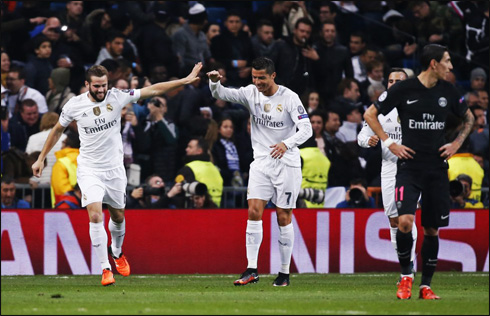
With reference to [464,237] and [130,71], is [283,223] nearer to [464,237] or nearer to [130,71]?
[464,237]

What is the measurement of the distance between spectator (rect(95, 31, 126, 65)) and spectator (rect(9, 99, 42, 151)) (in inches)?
71.7

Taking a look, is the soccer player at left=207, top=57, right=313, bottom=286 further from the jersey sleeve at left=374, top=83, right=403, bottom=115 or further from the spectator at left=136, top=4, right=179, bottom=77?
the spectator at left=136, top=4, right=179, bottom=77

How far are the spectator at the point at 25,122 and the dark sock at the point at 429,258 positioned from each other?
888 cm

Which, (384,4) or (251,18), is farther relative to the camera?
(384,4)

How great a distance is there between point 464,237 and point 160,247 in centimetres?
477

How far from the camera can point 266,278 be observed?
15234mm

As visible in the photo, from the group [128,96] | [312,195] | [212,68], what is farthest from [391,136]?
[212,68]

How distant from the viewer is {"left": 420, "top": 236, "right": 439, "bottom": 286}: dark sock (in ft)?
35.5

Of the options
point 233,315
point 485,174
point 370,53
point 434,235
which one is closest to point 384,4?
point 370,53

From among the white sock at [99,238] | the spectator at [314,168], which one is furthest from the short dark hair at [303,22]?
the white sock at [99,238]

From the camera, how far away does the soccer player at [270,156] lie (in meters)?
13.3

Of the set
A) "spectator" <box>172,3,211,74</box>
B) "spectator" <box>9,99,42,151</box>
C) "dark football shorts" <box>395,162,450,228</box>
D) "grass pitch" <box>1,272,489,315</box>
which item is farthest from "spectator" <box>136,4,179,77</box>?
"dark football shorts" <box>395,162,450,228</box>

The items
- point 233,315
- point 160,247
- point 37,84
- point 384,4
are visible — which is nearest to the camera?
point 233,315

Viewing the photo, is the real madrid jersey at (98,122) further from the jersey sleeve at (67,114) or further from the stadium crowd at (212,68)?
the stadium crowd at (212,68)
